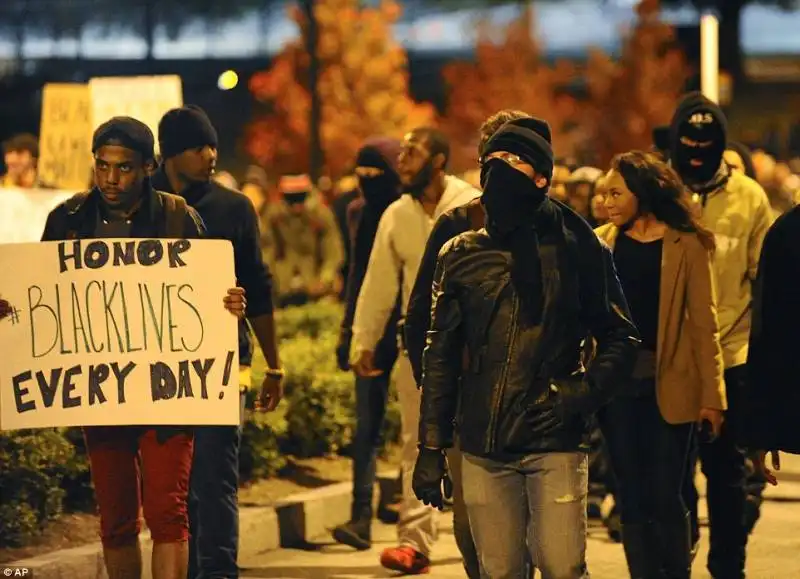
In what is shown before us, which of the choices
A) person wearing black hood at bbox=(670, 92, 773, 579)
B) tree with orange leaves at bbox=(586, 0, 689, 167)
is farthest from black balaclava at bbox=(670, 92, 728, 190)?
tree with orange leaves at bbox=(586, 0, 689, 167)

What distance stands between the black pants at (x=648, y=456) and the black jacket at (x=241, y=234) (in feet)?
4.94

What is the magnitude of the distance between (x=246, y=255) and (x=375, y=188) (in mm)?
2261

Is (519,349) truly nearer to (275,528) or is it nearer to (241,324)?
(241,324)

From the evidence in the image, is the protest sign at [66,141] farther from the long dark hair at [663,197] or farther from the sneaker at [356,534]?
the long dark hair at [663,197]

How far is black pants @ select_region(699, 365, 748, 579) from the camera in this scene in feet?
26.7

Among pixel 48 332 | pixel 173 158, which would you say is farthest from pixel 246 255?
pixel 48 332

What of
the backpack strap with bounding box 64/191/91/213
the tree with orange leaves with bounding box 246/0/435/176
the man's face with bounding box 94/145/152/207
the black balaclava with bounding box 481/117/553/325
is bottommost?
the black balaclava with bounding box 481/117/553/325

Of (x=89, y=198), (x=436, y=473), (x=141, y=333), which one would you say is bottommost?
(x=436, y=473)

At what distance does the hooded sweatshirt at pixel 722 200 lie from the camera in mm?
8625

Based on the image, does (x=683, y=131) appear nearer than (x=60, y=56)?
Yes

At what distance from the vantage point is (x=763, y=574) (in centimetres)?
896

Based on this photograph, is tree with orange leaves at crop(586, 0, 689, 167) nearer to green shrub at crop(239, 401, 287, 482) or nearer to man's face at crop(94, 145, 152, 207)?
green shrub at crop(239, 401, 287, 482)

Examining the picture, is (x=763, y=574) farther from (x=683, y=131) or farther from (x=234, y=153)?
(x=234, y=153)

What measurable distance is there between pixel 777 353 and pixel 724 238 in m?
2.50
